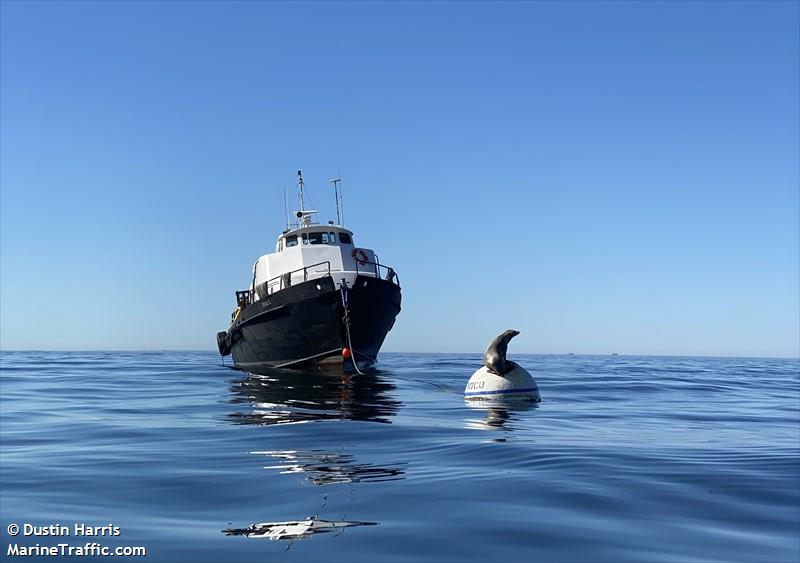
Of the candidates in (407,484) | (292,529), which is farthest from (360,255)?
(292,529)

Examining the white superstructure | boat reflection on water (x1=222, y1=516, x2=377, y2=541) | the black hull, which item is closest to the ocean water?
boat reflection on water (x1=222, y1=516, x2=377, y2=541)

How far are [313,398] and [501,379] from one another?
5.20 meters

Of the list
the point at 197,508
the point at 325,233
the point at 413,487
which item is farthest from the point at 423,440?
the point at 325,233

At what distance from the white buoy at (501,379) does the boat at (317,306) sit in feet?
25.3

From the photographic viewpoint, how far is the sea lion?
15359 mm

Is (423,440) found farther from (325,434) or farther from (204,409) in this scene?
(204,409)

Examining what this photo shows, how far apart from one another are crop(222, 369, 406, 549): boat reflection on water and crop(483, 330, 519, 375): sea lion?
249 centimetres

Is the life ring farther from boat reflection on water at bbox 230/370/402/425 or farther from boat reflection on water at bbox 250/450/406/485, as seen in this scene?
boat reflection on water at bbox 250/450/406/485

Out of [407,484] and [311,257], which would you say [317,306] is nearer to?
[311,257]

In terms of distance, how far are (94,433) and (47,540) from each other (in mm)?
6694

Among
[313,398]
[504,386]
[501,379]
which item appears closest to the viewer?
[501,379]

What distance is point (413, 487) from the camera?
660cm

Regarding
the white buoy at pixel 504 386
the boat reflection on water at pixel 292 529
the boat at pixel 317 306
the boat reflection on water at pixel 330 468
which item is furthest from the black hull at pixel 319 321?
the boat reflection on water at pixel 292 529

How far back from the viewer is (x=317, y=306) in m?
25.6
